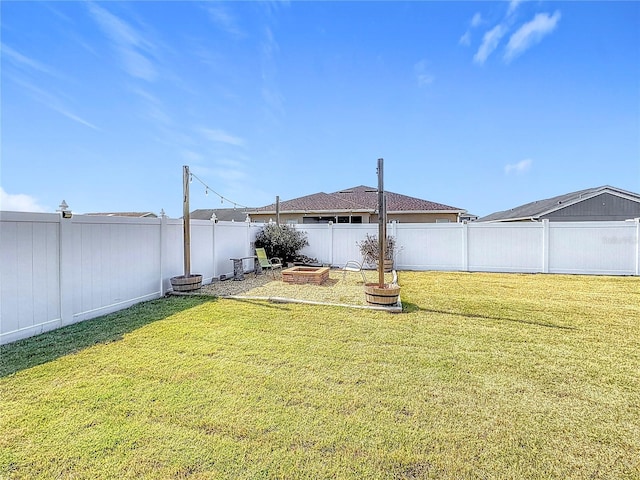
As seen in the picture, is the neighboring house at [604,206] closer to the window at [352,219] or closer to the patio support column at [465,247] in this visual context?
the patio support column at [465,247]

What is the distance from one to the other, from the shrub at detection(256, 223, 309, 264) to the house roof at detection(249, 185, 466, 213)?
17.3ft

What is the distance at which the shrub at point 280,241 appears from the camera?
1248 cm

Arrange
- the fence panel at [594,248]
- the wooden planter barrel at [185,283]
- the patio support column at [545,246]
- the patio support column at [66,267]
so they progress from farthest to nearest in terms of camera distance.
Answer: the patio support column at [545,246], the fence panel at [594,248], the wooden planter barrel at [185,283], the patio support column at [66,267]

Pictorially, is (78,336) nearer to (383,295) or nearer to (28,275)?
(28,275)

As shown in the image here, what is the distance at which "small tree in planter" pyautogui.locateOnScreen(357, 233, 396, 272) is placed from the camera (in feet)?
39.0

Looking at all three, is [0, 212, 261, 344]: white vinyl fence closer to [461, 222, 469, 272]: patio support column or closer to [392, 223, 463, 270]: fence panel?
[392, 223, 463, 270]: fence panel

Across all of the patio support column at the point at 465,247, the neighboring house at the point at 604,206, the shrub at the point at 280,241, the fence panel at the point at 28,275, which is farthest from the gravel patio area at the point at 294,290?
the neighboring house at the point at 604,206

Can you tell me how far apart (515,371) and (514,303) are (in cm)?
377

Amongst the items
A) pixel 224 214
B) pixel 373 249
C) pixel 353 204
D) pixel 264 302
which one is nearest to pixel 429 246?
→ pixel 373 249

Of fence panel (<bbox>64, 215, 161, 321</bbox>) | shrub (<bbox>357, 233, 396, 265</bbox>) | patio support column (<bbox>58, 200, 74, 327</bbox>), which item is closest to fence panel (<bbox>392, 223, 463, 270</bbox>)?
shrub (<bbox>357, 233, 396, 265</bbox>)

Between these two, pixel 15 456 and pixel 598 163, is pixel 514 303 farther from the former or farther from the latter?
pixel 598 163

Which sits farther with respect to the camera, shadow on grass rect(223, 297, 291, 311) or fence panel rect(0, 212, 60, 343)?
shadow on grass rect(223, 297, 291, 311)

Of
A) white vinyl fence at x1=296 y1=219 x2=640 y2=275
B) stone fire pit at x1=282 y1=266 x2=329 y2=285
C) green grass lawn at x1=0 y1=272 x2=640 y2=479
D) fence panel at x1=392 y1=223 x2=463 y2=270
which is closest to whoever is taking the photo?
green grass lawn at x1=0 y1=272 x2=640 y2=479

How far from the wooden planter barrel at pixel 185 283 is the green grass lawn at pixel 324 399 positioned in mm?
1951
